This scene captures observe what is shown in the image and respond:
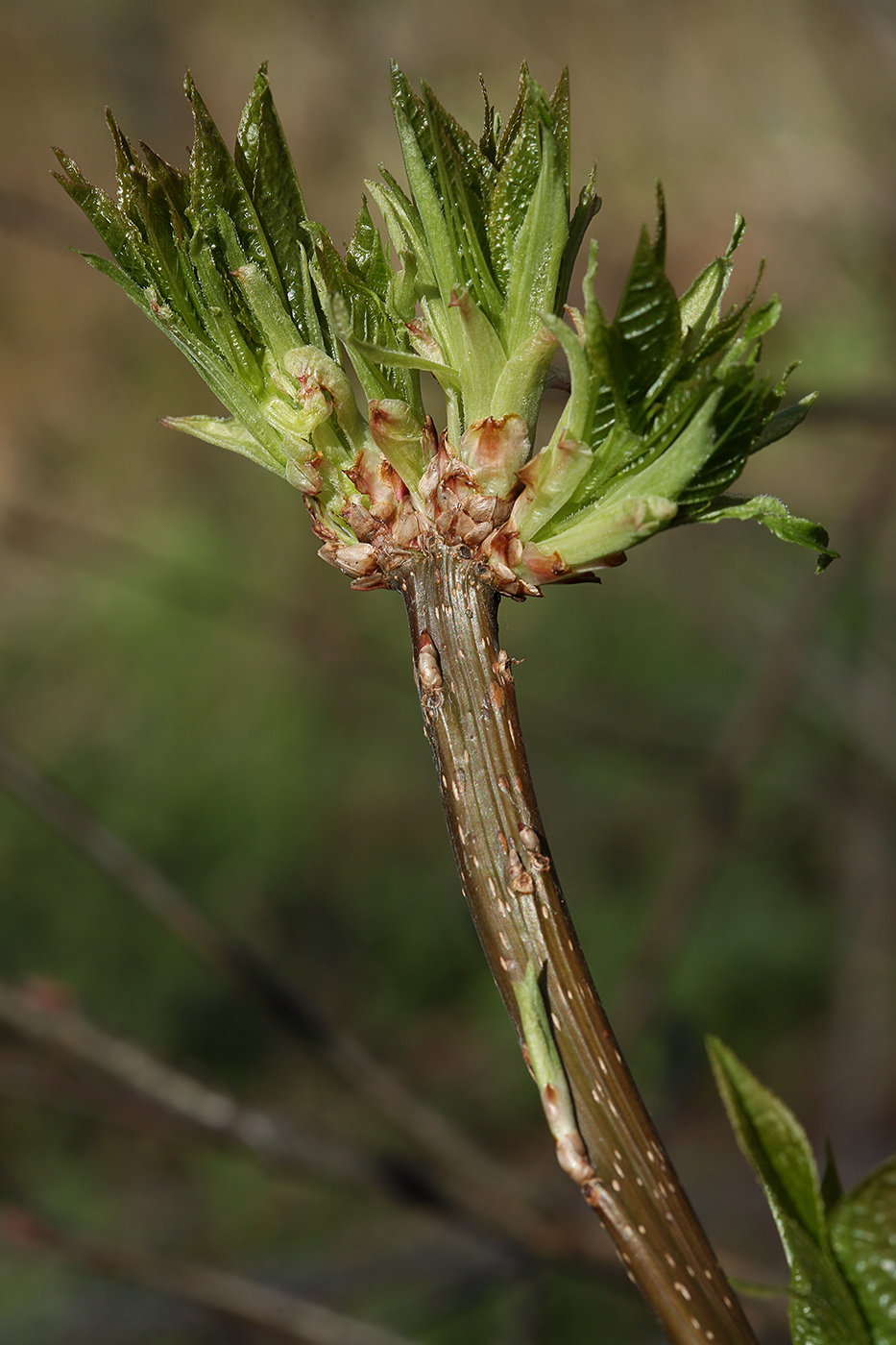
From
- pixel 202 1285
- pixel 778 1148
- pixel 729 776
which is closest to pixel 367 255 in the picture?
pixel 778 1148

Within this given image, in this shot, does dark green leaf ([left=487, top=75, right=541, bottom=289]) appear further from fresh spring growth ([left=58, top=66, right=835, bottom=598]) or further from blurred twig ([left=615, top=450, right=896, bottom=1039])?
blurred twig ([left=615, top=450, right=896, bottom=1039])

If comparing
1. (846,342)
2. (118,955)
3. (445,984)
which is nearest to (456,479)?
(445,984)

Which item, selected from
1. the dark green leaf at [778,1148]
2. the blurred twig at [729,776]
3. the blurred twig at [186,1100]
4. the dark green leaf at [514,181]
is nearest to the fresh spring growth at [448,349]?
the dark green leaf at [514,181]

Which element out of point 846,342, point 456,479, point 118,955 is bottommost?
point 118,955

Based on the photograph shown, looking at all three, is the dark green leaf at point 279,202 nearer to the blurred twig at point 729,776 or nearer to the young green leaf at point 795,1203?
the young green leaf at point 795,1203

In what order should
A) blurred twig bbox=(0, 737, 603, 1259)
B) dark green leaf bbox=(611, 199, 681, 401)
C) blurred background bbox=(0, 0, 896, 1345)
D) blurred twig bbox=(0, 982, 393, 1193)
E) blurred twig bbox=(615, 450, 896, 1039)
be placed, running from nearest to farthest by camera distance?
dark green leaf bbox=(611, 199, 681, 401) < blurred twig bbox=(0, 982, 393, 1193) < blurred twig bbox=(0, 737, 603, 1259) < blurred background bbox=(0, 0, 896, 1345) < blurred twig bbox=(615, 450, 896, 1039)

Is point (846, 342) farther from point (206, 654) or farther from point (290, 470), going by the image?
point (290, 470)

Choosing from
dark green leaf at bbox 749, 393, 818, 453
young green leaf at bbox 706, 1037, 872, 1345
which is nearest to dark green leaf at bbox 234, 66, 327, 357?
dark green leaf at bbox 749, 393, 818, 453
